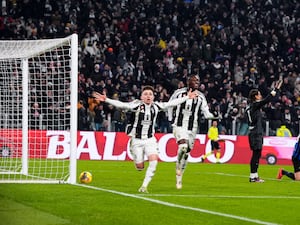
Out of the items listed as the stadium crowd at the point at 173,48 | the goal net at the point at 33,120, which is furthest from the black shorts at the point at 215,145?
the goal net at the point at 33,120

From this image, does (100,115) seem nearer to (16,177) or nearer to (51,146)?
(51,146)

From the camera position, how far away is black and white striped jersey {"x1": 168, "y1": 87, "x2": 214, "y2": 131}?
55.6 feet

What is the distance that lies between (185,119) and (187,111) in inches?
6.6

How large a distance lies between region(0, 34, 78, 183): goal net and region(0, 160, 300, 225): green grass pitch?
1.60m

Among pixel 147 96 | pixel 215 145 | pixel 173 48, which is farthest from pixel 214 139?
pixel 147 96

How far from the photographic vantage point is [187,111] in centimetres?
1703

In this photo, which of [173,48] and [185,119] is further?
[173,48]

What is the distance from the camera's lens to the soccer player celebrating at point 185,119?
16688 mm

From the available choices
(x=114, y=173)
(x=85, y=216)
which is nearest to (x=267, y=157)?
(x=114, y=173)

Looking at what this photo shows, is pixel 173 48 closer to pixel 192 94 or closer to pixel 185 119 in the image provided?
pixel 185 119

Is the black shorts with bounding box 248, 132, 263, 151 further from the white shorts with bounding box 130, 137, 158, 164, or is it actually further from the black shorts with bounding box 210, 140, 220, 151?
the black shorts with bounding box 210, 140, 220, 151

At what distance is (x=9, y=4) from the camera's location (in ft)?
121

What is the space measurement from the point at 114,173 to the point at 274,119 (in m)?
12.8

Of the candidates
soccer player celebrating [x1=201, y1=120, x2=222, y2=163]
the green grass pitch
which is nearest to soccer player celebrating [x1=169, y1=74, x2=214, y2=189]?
the green grass pitch
